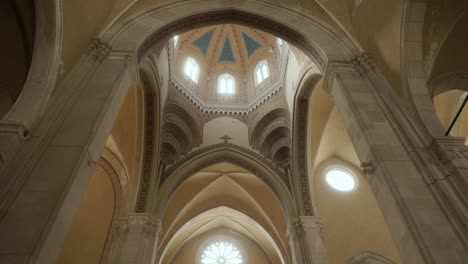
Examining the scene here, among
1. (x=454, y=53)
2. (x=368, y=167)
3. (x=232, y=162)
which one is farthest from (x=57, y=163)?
(x=232, y=162)

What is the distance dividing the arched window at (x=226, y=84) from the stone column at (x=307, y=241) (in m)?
6.55

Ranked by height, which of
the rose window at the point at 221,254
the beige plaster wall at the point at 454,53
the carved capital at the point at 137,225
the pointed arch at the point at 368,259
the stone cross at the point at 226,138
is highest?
the stone cross at the point at 226,138

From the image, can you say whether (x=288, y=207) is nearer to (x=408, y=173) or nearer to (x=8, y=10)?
(x=408, y=173)

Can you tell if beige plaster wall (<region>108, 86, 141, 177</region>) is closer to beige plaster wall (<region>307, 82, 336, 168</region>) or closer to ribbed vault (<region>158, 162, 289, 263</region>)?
ribbed vault (<region>158, 162, 289, 263</region>)

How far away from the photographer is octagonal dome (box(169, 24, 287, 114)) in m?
13.6

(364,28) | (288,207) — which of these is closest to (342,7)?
(364,28)

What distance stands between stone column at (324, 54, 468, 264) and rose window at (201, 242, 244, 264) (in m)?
10.9

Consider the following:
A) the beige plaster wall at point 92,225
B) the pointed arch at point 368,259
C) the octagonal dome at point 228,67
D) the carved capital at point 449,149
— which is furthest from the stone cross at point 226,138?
the carved capital at point 449,149

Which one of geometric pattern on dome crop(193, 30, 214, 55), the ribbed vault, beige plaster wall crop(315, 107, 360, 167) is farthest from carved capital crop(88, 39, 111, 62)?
geometric pattern on dome crop(193, 30, 214, 55)

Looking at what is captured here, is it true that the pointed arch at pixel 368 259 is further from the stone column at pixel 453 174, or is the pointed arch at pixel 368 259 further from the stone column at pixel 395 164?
the stone column at pixel 453 174

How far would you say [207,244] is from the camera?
15.9m

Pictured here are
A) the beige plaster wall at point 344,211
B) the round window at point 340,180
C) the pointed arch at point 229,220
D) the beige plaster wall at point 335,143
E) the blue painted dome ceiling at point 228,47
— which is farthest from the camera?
the blue painted dome ceiling at point 228,47

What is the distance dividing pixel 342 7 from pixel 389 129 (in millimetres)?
3699

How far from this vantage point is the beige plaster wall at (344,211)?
36.6 feet
